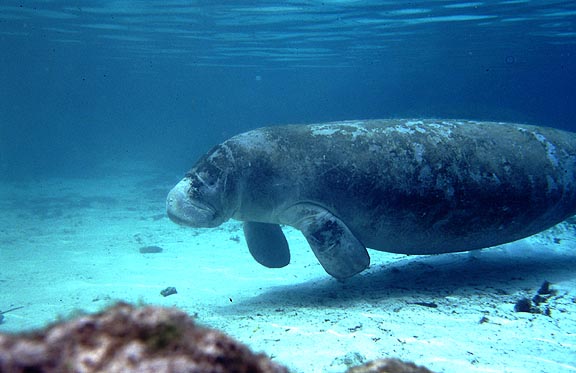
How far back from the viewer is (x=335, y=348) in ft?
10.6

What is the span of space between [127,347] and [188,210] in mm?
4225

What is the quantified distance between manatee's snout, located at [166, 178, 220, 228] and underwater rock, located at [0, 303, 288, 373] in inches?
157

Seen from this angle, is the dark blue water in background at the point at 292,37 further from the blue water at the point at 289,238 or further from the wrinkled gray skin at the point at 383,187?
the wrinkled gray skin at the point at 383,187

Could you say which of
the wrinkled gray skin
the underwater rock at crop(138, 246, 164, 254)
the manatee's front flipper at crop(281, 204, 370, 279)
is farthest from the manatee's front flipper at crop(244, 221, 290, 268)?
the underwater rock at crop(138, 246, 164, 254)

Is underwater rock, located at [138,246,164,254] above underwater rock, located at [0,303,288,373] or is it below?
below

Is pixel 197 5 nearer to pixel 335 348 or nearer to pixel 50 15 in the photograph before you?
pixel 50 15

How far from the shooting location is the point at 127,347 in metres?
1.10

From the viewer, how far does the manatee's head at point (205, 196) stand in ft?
17.2

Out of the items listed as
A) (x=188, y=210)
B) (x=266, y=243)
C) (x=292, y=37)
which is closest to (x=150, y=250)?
(x=266, y=243)

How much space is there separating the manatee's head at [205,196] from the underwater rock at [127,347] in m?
4.03

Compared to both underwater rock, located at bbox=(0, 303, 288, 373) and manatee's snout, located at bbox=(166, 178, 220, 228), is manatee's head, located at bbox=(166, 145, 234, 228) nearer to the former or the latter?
manatee's snout, located at bbox=(166, 178, 220, 228)

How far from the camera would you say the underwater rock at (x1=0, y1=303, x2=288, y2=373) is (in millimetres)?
1057

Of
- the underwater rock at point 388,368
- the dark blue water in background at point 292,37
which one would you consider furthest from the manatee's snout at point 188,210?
the dark blue water in background at point 292,37

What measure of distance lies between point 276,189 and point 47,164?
4002 centimetres
